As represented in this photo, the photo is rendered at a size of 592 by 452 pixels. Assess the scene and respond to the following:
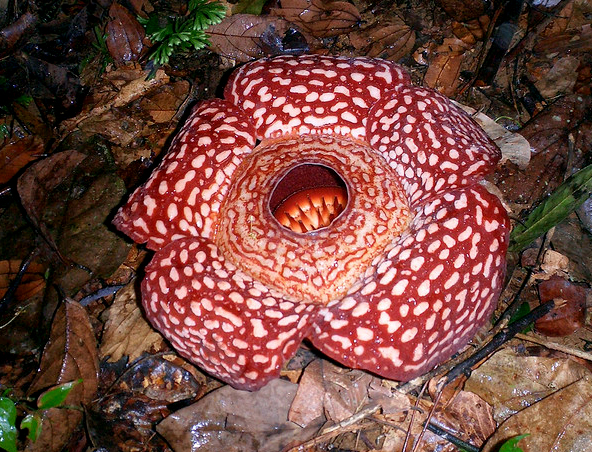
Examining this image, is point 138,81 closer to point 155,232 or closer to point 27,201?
point 27,201

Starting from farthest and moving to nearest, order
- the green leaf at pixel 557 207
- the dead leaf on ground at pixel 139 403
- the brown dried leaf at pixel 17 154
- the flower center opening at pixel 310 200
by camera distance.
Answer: the brown dried leaf at pixel 17 154, the flower center opening at pixel 310 200, the dead leaf on ground at pixel 139 403, the green leaf at pixel 557 207

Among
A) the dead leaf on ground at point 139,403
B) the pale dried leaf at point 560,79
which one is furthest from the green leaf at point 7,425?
the pale dried leaf at point 560,79

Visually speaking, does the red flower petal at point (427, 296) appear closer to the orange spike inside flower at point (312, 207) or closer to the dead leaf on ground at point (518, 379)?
the dead leaf on ground at point (518, 379)

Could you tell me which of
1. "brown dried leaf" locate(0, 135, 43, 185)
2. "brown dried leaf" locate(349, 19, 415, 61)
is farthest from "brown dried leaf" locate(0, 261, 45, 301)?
"brown dried leaf" locate(349, 19, 415, 61)

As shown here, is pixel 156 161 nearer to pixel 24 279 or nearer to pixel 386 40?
pixel 24 279

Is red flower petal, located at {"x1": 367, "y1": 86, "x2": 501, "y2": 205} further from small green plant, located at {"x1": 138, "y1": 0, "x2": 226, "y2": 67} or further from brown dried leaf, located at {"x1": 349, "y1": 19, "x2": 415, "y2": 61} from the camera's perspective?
small green plant, located at {"x1": 138, "y1": 0, "x2": 226, "y2": 67}

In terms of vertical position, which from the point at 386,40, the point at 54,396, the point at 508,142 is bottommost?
the point at 54,396

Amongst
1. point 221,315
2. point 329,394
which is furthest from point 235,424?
point 221,315
